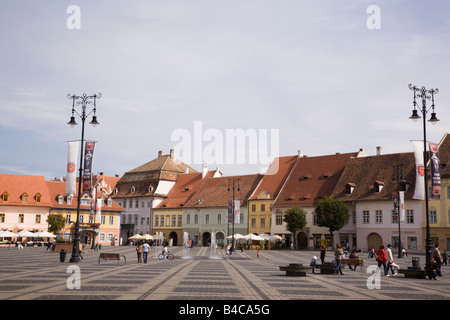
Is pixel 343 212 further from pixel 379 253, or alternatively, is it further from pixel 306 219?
pixel 379 253

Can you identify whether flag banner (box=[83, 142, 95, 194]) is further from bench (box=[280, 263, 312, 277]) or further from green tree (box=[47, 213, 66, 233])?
green tree (box=[47, 213, 66, 233])

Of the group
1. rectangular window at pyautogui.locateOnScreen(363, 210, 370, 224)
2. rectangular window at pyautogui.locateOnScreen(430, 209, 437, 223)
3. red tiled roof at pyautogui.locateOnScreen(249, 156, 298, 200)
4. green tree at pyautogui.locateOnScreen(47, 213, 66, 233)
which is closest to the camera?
rectangular window at pyautogui.locateOnScreen(430, 209, 437, 223)

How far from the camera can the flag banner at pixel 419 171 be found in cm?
2530

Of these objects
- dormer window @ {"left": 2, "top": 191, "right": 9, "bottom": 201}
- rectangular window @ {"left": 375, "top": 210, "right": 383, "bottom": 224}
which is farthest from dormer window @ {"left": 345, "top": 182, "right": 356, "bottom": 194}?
dormer window @ {"left": 2, "top": 191, "right": 9, "bottom": 201}

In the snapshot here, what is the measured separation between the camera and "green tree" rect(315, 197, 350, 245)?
195 ft

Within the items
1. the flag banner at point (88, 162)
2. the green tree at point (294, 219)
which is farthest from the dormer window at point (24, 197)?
the flag banner at point (88, 162)

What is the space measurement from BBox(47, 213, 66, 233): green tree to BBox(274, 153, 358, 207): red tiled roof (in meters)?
31.0

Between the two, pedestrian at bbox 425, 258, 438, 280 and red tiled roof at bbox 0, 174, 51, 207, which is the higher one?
red tiled roof at bbox 0, 174, 51, 207

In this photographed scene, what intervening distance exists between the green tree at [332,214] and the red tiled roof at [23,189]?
4130 centimetres

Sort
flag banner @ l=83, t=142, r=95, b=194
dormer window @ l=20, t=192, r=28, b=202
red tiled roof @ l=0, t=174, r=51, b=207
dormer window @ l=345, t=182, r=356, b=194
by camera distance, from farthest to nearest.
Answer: dormer window @ l=20, t=192, r=28, b=202, red tiled roof @ l=0, t=174, r=51, b=207, dormer window @ l=345, t=182, r=356, b=194, flag banner @ l=83, t=142, r=95, b=194

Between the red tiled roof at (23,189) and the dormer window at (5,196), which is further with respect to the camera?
the red tiled roof at (23,189)

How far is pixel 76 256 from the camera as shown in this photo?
30.2 m

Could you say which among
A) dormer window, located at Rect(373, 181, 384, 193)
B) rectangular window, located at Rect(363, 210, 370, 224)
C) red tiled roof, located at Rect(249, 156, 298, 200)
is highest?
red tiled roof, located at Rect(249, 156, 298, 200)

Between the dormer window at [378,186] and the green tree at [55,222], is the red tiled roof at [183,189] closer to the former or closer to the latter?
the green tree at [55,222]
